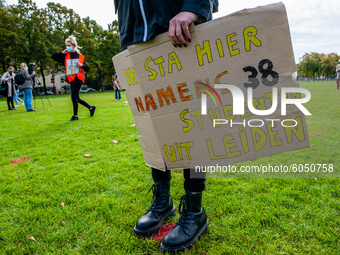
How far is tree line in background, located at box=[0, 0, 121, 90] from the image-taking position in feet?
96.1

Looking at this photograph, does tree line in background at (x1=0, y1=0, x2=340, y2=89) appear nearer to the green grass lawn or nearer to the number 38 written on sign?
the green grass lawn

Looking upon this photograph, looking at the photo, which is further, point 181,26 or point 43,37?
point 43,37

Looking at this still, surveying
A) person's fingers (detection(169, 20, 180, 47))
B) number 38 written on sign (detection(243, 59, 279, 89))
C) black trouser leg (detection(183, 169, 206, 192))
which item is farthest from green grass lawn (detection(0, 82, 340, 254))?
person's fingers (detection(169, 20, 180, 47))

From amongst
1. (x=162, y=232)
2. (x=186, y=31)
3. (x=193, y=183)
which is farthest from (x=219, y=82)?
(x=162, y=232)

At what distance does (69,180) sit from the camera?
2.77 meters

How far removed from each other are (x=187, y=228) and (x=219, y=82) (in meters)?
1.05

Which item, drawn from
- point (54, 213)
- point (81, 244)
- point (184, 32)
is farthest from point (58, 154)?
point (184, 32)

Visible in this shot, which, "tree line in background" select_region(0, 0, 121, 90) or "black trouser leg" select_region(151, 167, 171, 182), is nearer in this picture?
"black trouser leg" select_region(151, 167, 171, 182)

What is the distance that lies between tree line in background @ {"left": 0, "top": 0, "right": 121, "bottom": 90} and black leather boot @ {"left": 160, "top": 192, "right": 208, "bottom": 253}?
34.9m

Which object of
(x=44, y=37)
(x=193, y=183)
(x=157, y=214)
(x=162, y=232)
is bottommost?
(x=162, y=232)

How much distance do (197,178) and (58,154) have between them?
10.1 feet

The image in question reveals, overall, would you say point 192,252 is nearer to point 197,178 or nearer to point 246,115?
point 197,178

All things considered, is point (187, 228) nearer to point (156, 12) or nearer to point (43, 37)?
point (156, 12)

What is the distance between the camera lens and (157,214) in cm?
183
